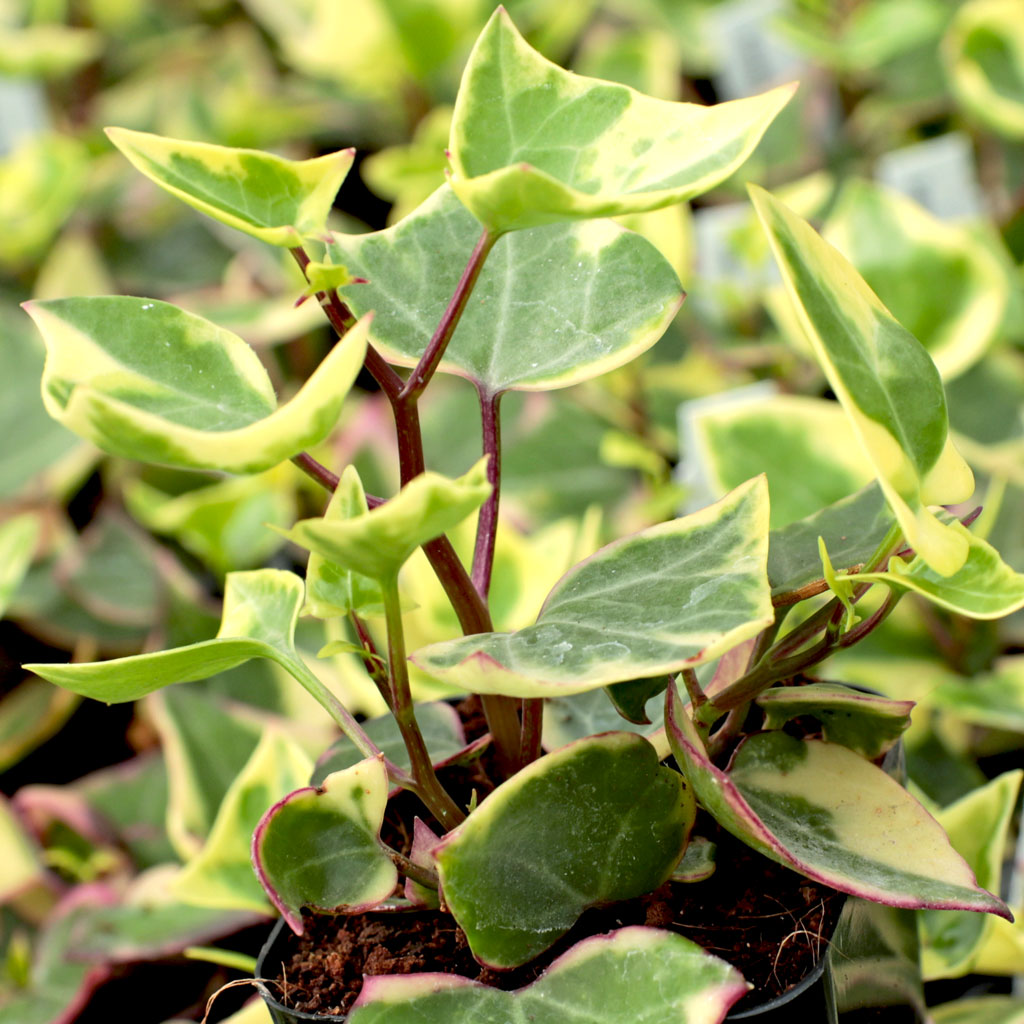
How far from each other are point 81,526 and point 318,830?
3.01 ft

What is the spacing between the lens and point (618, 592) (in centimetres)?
Result: 30

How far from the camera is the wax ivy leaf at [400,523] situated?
23cm

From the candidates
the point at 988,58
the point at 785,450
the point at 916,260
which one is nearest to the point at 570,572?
the point at 785,450

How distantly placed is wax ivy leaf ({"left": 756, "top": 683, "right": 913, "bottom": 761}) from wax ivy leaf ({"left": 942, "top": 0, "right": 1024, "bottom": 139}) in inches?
29.6

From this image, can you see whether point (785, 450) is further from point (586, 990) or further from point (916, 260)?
point (586, 990)

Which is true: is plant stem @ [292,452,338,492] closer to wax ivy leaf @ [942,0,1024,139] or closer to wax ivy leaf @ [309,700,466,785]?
wax ivy leaf @ [309,700,466,785]

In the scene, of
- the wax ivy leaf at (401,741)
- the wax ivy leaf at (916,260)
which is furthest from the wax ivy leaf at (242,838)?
the wax ivy leaf at (916,260)

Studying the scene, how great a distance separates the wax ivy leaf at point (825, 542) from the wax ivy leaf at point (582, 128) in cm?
11

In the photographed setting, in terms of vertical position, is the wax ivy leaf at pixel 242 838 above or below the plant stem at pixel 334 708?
below

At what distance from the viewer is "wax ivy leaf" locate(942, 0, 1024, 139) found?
942 mm

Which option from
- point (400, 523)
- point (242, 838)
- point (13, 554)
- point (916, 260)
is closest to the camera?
point (400, 523)

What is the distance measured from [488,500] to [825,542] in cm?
10

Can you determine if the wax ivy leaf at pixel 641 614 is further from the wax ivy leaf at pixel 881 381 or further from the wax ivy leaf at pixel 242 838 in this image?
the wax ivy leaf at pixel 242 838

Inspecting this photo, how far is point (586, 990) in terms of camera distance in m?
0.29
